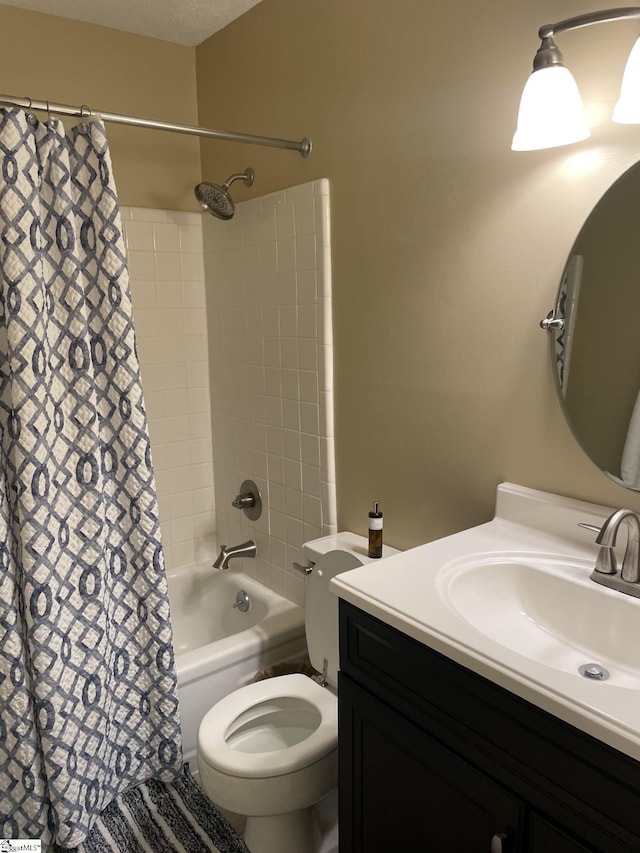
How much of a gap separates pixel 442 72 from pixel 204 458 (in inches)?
69.1

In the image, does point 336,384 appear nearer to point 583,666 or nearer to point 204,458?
point 204,458

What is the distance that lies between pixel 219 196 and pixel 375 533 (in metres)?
1.26

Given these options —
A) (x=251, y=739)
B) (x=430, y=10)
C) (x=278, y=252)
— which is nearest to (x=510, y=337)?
(x=430, y=10)

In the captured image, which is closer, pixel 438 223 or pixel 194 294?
pixel 438 223

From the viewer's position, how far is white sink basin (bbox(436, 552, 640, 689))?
117cm

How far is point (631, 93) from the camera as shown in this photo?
3.80ft

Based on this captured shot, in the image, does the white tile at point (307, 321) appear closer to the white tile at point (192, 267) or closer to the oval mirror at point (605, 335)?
the white tile at point (192, 267)

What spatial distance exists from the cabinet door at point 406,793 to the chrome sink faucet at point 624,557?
16.4 inches

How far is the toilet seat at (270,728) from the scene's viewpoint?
62.9 inches

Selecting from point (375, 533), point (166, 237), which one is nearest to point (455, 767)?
point (375, 533)

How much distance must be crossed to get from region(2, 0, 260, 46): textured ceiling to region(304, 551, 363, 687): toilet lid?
1.82 m

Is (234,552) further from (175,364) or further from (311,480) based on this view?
(175,364)

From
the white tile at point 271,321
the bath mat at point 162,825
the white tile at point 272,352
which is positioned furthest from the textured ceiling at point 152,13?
the bath mat at point 162,825

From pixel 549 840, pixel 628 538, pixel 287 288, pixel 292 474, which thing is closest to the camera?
pixel 549 840
